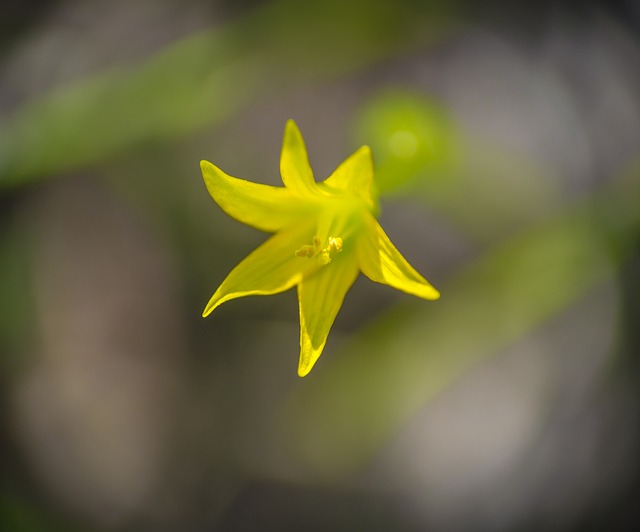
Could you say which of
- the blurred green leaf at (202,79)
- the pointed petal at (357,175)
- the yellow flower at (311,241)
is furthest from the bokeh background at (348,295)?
the pointed petal at (357,175)

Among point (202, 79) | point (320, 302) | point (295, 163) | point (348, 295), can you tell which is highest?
point (202, 79)


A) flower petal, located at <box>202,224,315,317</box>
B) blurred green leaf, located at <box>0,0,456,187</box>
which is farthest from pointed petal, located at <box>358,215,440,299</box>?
blurred green leaf, located at <box>0,0,456,187</box>

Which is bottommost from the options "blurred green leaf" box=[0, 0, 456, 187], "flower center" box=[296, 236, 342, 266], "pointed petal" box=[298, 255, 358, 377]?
"pointed petal" box=[298, 255, 358, 377]

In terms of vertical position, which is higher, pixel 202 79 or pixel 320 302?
pixel 202 79

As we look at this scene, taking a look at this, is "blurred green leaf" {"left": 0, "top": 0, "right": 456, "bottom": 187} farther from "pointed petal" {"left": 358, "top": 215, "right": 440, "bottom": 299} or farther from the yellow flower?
"pointed petal" {"left": 358, "top": 215, "right": 440, "bottom": 299}

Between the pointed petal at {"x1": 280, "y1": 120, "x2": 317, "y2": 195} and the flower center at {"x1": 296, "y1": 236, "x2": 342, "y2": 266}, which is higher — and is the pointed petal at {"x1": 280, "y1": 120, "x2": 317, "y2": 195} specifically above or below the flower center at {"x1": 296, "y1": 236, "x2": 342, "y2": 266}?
above

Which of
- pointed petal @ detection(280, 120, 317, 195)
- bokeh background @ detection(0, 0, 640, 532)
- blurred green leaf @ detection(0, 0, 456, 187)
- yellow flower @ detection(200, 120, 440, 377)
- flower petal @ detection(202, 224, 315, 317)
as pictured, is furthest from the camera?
bokeh background @ detection(0, 0, 640, 532)

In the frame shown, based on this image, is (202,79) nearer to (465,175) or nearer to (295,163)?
(465,175)

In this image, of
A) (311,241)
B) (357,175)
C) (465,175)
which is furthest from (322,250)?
(465,175)
